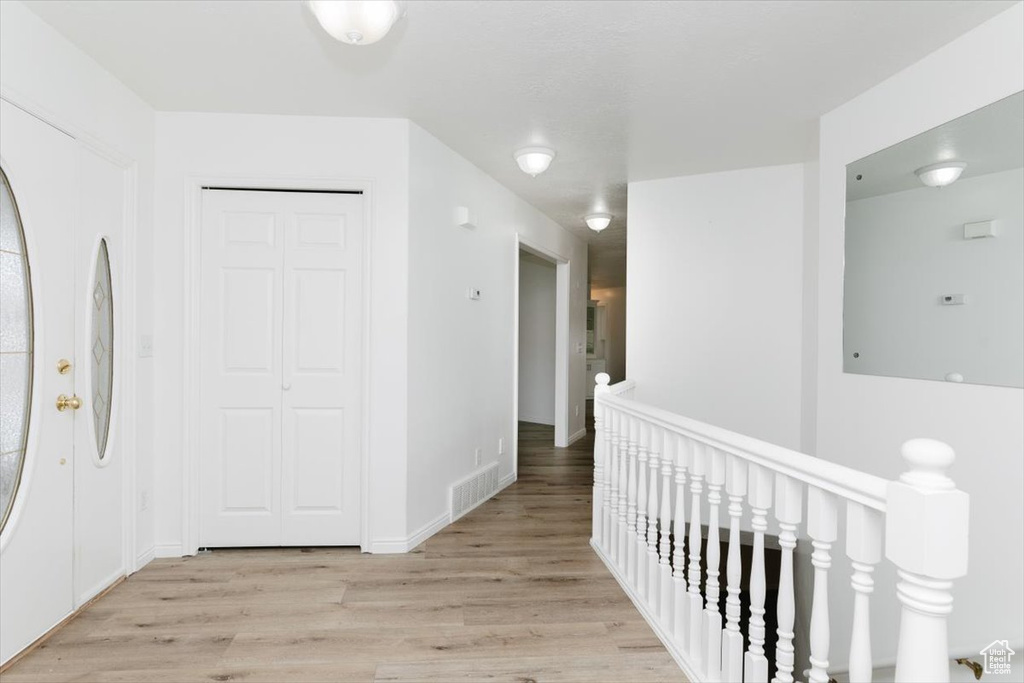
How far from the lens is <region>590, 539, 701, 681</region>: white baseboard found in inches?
73.2

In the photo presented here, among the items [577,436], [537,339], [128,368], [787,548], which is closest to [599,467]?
[787,548]

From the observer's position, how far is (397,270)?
2.94 m

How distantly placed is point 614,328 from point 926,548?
10.5m

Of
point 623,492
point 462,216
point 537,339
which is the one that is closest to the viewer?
point 623,492

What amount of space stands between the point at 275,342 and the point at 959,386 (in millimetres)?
3422

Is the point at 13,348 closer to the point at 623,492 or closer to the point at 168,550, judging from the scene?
the point at 168,550

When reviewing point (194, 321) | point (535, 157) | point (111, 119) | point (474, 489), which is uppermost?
point (535, 157)

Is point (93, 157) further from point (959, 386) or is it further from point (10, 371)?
point (959, 386)

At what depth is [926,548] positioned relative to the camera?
89 cm

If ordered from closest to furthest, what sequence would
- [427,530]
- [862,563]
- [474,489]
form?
[862,563] → [427,530] → [474,489]

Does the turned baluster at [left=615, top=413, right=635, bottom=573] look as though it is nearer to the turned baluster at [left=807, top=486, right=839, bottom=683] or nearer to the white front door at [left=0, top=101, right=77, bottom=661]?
the turned baluster at [left=807, top=486, right=839, bottom=683]

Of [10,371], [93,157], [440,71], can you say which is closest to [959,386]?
[440,71]

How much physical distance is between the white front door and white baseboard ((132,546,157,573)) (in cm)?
46

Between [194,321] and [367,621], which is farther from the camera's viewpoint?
[194,321]
